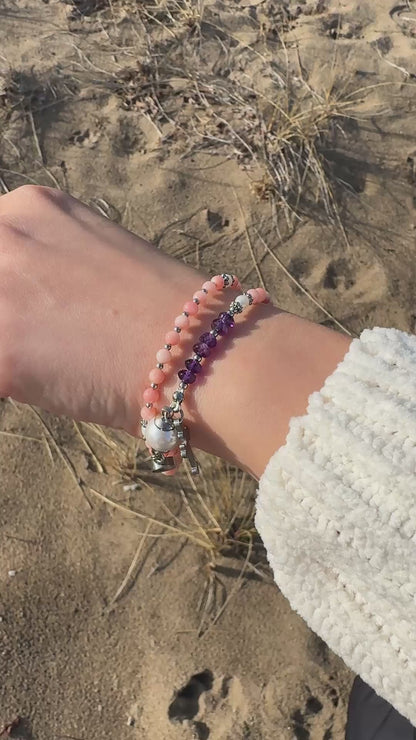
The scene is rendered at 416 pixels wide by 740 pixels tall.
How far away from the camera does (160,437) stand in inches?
45.1

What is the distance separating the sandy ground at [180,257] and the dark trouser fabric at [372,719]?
0.12m

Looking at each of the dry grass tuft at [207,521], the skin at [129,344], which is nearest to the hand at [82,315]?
the skin at [129,344]

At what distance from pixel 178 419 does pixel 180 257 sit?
143 cm

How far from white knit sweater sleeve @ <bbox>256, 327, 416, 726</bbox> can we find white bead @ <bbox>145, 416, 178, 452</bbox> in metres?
0.19

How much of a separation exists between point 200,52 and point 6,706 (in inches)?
102

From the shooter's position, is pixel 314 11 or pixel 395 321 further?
pixel 314 11

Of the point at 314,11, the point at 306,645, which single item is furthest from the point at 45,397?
the point at 314,11

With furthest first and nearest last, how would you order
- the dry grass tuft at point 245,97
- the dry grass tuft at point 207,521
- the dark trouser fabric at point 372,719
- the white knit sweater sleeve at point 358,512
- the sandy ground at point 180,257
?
the dry grass tuft at point 245,97
the dry grass tuft at point 207,521
the sandy ground at point 180,257
the dark trouser fabric at point 372,719
the white knit sweater sleeve at point 358,512

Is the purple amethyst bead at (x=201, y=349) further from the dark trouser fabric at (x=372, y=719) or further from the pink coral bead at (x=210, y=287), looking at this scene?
the dark trouser fabric at (x=372, y=719)

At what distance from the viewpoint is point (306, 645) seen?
2.03m

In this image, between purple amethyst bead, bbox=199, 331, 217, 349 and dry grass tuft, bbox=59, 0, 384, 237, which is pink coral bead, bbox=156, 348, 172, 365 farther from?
dry grass tuft, bbox=59, 0, 384, 237

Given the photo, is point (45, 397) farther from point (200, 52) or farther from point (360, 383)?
point (200, 52)

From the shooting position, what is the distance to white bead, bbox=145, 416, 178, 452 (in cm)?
115

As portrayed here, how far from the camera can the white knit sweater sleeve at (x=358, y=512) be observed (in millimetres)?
923
